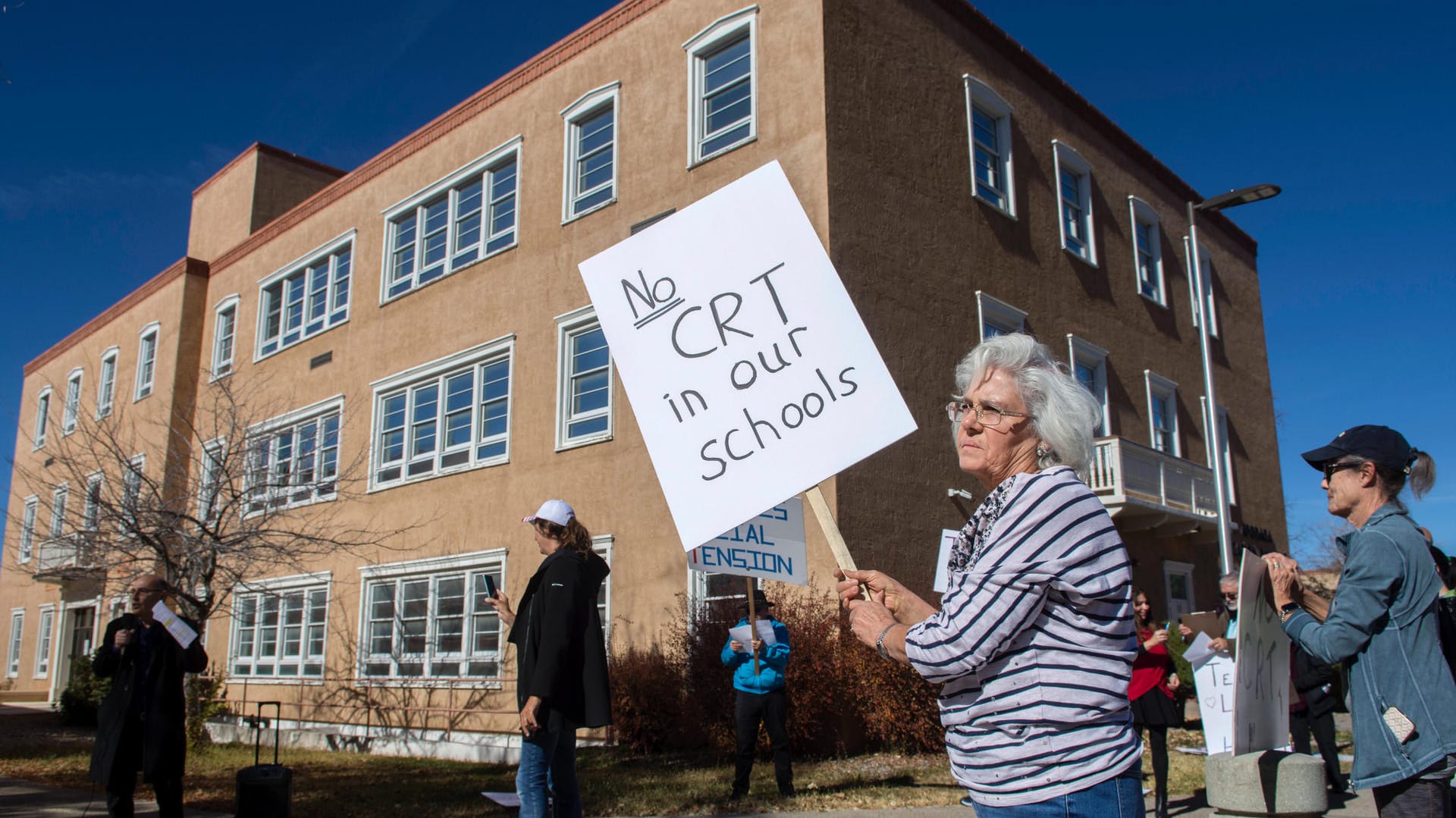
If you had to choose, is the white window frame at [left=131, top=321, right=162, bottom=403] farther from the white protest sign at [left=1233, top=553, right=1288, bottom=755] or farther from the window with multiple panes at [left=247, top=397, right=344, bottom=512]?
the white protest sign at [left=1233, top=553, right=1288, bottom=755]

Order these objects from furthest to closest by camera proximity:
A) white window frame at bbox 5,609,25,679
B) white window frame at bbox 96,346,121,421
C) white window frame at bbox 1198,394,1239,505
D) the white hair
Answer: white window frame at bbox 5,609,25,679 → white window frame at bbox 96,346,121,421 → white window frame at bbox 1198,394,1239,505 → the white hair

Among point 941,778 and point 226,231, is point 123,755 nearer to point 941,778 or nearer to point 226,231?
point 941,778

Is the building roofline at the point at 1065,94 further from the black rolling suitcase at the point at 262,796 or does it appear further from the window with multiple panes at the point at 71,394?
the window with multiple panes at the point at 71,394

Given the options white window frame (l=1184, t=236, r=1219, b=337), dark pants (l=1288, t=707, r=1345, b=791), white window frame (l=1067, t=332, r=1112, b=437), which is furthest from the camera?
white window frame (l=1184, t=236, r=1219, b=337)

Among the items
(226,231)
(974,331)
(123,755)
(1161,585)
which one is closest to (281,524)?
(226,231)

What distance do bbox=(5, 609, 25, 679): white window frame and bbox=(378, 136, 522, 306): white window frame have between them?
72.8ft

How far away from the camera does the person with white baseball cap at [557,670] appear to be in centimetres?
539

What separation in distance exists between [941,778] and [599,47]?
A: 42.2ft

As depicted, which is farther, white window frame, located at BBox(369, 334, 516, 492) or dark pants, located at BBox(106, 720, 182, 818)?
white window frame, located at BBox(369, 334, 516, 492)

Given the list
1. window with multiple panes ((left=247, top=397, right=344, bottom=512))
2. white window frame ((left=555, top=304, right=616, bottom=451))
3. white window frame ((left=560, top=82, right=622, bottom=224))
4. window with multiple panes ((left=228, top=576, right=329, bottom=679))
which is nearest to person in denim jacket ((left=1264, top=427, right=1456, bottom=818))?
white window frame ((left=555, top=304, right=616, bottom=451))

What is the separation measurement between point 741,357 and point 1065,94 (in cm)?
1864

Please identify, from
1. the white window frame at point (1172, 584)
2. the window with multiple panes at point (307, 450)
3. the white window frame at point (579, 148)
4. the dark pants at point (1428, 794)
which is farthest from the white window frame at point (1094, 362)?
the dark pants at point (1428, 794)

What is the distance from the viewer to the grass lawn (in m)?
9.52

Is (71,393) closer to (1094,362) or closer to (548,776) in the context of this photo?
(1094,362)
